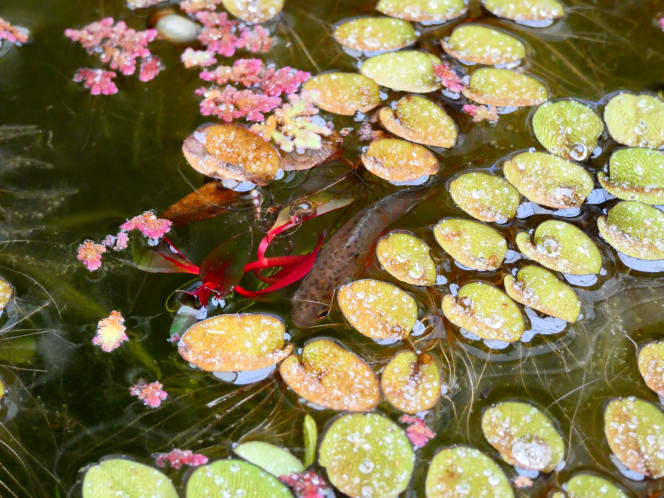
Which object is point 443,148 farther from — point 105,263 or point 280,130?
point 105,263

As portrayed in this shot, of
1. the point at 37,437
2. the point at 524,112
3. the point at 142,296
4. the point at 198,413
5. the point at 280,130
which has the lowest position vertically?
the point at 37,437

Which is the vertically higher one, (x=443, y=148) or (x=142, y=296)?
(x=443, y=148)

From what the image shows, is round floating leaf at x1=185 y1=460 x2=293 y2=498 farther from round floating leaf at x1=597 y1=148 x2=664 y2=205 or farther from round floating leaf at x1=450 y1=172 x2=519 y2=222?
round floating leaf at x1=597 y1=148 x2=664 y2=205

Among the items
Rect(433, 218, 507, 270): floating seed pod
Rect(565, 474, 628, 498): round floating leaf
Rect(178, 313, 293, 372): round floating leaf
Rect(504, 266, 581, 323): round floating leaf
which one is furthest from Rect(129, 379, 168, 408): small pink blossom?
Rect(565, 474, 628, 498): round floating leaf

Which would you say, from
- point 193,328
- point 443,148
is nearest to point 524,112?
point 443,148

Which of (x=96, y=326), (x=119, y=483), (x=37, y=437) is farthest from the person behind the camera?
(x=96, y=326)

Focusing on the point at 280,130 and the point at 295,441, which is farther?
the point at 280,130

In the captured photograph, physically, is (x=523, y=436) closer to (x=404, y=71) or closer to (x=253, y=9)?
(x=404, y=71)

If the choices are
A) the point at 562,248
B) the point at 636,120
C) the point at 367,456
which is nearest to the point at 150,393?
the point at 367,456
